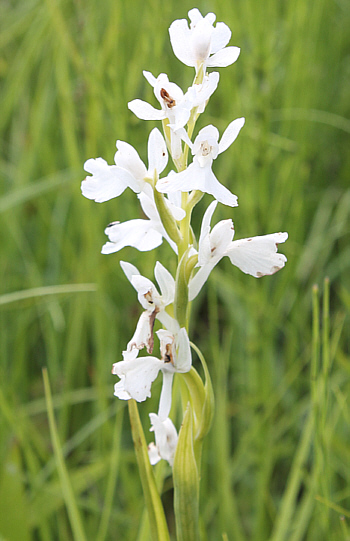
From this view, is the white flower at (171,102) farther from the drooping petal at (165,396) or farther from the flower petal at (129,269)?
the drooping petal at (165,396)

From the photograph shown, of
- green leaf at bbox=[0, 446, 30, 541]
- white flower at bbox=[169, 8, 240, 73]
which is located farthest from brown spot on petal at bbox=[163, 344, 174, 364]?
green leaf at bbox=[0, 446, 30, 541]

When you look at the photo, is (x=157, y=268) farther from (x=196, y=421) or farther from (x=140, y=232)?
(x=196, y=421)

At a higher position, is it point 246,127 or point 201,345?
point 246,127

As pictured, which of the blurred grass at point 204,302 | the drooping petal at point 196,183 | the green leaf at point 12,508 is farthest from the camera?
the blurred grass at point 204,302

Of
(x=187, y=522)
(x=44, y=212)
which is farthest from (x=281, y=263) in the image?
(x=44, y=212)

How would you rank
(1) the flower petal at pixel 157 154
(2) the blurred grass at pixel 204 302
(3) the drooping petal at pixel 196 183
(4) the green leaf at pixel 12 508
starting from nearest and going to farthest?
(3) the drooping petal at pixel 196 183 → (1) the flower petal at pixel 157 154 → (4) the green leaf at pixel 12 508 → (2) the blurred grass at pixel 204 302

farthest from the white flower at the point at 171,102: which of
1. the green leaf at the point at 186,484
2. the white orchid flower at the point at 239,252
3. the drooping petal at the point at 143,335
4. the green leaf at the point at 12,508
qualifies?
the green leaf at the point at 12,508

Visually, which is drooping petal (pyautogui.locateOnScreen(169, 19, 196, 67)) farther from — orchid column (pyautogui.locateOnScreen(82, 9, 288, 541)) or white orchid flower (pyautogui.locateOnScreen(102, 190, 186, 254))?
white orchid flower (pyautogui.locateOnScreen(102, 190, 186, 254))
